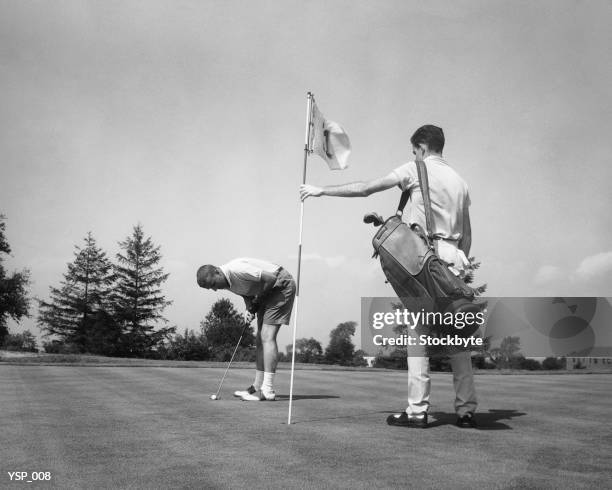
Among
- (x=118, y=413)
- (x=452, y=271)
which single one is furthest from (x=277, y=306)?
(x=452, y=271)

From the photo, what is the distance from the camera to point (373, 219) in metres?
4.77

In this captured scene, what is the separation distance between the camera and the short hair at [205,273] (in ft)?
21.9

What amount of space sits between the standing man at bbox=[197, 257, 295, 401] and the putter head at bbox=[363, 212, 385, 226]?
7.84ft

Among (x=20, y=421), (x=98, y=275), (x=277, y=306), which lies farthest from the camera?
(x=98, y=275)

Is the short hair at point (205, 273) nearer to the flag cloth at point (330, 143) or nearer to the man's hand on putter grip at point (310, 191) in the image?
the flag cloth at point (330, 143)

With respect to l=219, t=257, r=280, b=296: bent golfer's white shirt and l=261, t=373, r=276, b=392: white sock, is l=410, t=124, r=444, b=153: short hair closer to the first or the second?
l=219, t=257, r=280, b=296: bent golfer's white shirt

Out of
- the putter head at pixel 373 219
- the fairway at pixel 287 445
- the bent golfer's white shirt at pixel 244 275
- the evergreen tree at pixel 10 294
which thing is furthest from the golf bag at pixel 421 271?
the evergreen tree at pixel 10 294

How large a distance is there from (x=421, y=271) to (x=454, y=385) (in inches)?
35.0

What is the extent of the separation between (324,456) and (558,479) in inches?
44.0

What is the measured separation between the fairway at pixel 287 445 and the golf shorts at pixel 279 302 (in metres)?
1.19

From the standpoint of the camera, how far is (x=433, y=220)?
15.6 ft

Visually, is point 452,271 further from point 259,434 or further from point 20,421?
point 20,421

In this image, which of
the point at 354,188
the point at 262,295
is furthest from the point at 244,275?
the point at 354,188

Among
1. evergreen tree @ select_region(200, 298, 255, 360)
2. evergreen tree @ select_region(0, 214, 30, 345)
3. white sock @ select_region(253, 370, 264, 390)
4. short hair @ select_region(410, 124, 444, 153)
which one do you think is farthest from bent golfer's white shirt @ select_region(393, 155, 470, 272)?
evergreen tree @ select_region(200, 298, 255, 360)
